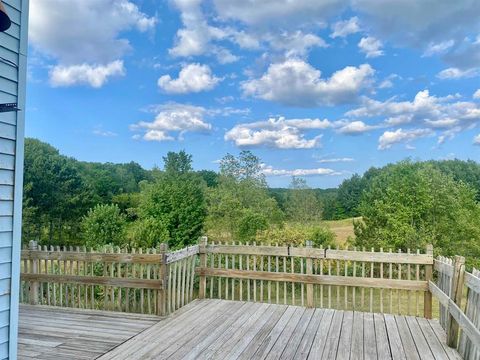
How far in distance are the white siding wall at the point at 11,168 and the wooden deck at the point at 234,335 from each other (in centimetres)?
116

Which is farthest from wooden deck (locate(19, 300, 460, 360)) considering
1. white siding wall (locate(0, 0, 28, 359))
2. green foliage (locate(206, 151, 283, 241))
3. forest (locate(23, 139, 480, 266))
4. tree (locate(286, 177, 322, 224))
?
tree (locate(286, 177, 322, 224))

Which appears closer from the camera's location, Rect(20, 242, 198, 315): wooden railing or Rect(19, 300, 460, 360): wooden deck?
Rect(19, 300, 460, 360): wooden deck

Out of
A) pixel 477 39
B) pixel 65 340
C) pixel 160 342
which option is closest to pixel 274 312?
pixel 160 342

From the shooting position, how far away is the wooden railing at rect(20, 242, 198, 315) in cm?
516

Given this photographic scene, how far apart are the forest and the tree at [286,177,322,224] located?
0.06 metres

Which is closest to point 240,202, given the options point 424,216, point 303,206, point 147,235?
point 303,206

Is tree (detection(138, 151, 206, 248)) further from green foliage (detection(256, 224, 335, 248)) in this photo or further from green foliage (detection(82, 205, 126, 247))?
green foliage (detection(256, 224, 335, 248))

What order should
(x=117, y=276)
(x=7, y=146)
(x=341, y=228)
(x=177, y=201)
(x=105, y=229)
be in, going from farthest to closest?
(x=177, y=201) → (x=341, y=228) → (x=105, y=229) → (x=117, y=276) → (x=7, y=146)

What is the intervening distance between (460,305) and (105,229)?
18.3m

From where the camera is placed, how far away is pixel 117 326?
462 cm

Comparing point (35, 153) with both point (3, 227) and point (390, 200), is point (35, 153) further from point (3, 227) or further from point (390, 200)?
point (3, 227)

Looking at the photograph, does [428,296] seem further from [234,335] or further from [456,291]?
[234,335]

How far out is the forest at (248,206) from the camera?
19.9 metres

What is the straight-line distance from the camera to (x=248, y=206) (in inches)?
854
